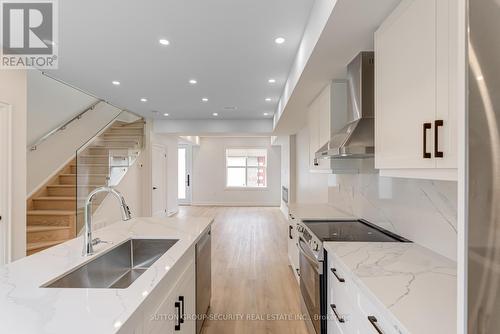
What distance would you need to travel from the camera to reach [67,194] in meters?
4.85

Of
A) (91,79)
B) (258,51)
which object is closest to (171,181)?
(91,79)

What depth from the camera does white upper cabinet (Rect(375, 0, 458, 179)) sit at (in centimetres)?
112

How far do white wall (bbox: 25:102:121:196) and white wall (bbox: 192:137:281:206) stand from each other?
484 centimetres

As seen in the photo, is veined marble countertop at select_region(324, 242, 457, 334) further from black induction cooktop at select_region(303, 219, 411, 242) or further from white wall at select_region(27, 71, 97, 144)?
white wall at select_region(27, 71, 97, 144)

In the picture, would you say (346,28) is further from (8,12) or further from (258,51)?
(8,12)

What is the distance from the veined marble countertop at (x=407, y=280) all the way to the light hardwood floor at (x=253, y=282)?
1.29 m

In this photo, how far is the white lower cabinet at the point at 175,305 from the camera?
119 centimetres

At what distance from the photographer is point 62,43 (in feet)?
9.26

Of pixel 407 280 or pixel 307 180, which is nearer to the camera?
pixel 407 280

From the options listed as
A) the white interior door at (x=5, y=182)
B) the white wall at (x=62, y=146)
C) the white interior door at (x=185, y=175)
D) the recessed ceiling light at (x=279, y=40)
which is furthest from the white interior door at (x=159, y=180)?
the recessed ceiling light at (x=279, y=40)

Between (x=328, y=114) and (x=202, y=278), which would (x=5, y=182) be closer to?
(x=202, y=278)

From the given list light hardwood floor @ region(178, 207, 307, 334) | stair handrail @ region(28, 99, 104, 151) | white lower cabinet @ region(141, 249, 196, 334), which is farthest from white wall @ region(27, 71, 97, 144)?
white lower cabinet @ region(141, 249, 196, 334)

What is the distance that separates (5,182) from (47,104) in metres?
2.66

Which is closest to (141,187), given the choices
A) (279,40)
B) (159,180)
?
(159,180)
